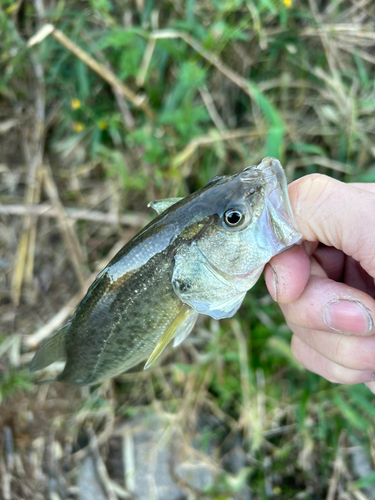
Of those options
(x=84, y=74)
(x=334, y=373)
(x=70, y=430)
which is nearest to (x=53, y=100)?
(x=84, y=74)

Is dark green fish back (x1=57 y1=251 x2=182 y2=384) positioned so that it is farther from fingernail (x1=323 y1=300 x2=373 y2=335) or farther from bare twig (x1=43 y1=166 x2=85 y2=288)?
bare twig (x1=43 y1=166 x2=85 y2=288)

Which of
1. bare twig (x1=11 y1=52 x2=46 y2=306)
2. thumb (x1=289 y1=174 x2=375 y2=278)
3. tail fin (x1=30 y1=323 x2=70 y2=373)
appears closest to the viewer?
thumb (x1=289 y1=174 x2=375 y2=278)

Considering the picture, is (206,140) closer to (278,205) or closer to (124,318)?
(278,205)

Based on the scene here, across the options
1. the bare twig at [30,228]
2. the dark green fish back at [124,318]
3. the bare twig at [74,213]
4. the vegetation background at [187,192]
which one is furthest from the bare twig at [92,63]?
the dark green fish back at [124,318]

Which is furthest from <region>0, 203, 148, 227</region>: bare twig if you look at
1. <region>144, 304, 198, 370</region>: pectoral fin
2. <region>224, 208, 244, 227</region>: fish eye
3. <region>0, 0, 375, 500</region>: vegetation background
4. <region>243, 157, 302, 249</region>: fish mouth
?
<region>243, 157, 302, 249</region>: fish mouth

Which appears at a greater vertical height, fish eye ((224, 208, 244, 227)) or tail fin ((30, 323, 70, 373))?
fish eye ((224, 208, 244, 227))

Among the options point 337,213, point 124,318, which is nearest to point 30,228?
point 124,318
